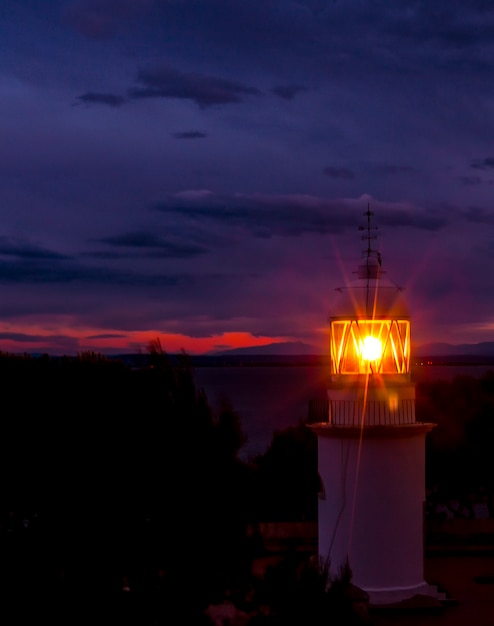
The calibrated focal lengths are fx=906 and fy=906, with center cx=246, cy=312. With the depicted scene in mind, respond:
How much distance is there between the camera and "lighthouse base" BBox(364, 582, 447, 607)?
396 inches

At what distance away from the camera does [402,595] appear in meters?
10.1

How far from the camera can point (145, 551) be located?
5926 millimetres

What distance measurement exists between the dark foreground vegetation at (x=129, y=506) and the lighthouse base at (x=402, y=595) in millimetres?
3357

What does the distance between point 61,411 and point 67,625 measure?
1695 millimetres

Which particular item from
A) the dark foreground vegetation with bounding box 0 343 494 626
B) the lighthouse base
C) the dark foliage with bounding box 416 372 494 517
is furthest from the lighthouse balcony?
the dark foliage with bounding box 416 372 494 517

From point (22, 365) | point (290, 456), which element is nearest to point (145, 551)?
point (22, 365)

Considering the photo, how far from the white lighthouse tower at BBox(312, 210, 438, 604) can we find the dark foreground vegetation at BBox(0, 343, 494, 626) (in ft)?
10.7

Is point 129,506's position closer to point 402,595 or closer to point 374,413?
point 374,413

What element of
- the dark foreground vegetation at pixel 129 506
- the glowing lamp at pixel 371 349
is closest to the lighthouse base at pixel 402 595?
the glowing lamp at pixel 371 349

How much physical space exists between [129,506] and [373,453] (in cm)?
466

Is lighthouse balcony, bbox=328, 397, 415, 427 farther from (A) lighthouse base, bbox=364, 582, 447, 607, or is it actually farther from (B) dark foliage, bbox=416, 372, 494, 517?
(B) dark foliage, bbox=416, 372, 494, 517

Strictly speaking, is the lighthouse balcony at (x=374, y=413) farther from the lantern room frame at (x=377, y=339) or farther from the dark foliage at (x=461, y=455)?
the dark foliage at (x=461, y=455)

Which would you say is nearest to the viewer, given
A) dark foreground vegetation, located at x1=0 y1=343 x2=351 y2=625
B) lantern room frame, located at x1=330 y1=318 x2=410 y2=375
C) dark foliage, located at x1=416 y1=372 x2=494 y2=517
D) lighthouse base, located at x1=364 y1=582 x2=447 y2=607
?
dark foreground vegetation, located at x1=0 y1=343 x2=351 y2=625

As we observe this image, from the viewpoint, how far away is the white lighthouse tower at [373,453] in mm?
10133
